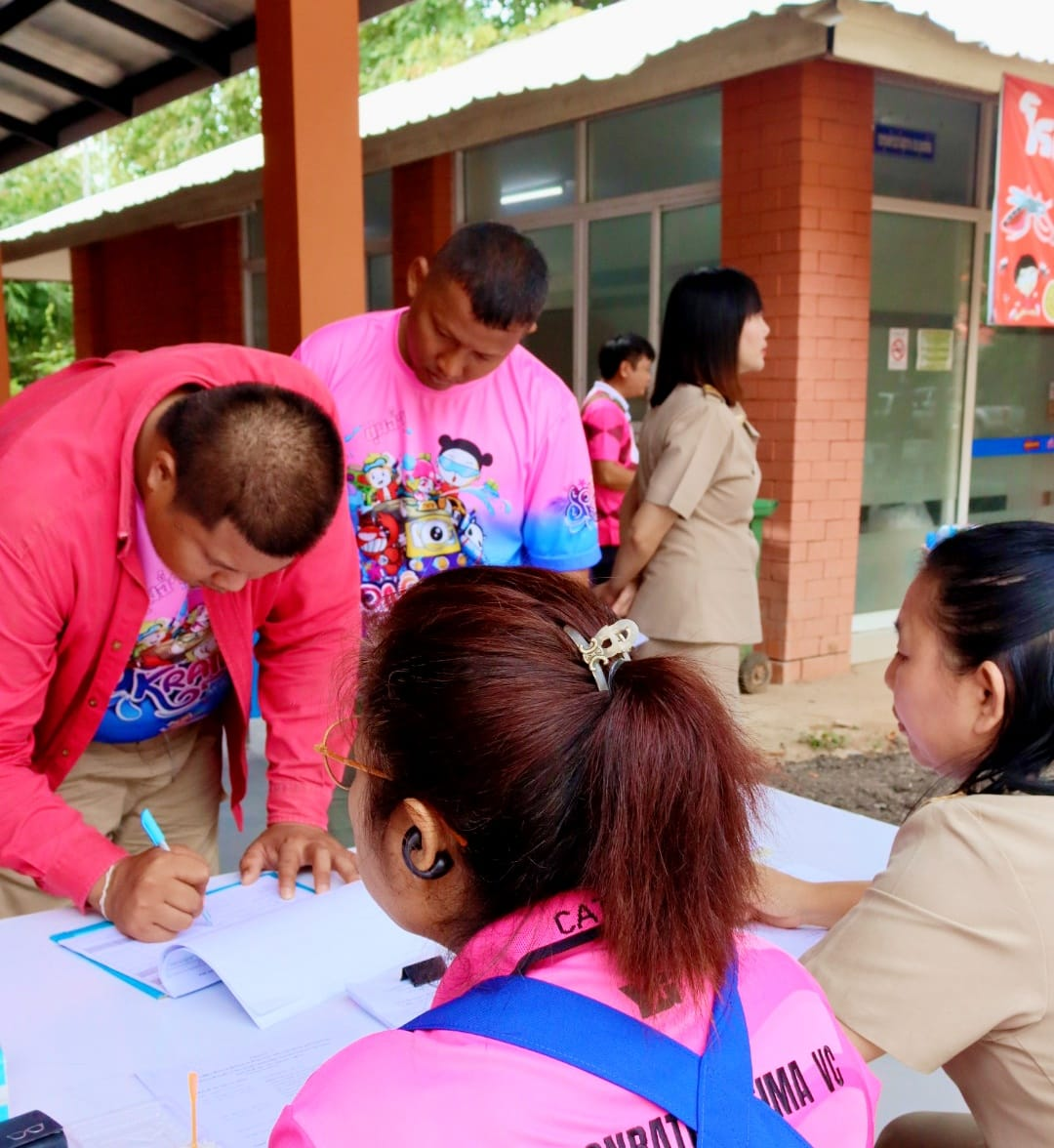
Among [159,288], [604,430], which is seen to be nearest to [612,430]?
[604,430]

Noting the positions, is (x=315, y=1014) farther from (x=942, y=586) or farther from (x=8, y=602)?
(x=942, y=586)

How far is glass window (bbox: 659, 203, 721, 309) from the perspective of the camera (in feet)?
18.3

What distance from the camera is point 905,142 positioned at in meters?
5.52

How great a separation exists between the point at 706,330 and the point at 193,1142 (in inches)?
92.2

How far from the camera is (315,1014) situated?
133 cm

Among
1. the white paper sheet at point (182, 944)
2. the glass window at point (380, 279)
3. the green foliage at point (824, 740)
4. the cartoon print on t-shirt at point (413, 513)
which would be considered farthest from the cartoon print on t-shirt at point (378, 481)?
the glass window at point (380, 279)

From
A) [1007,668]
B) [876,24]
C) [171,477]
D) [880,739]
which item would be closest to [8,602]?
[171,477]

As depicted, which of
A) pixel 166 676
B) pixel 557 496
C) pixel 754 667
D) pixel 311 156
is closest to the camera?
pixel 166 676

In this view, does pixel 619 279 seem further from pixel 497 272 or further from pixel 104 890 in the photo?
pixel 104 890

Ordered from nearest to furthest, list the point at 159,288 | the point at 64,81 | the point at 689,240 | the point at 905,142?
1. the point at 64,81
2. the point at 905,142
3. the point at 689,240
4. the point at 159,288

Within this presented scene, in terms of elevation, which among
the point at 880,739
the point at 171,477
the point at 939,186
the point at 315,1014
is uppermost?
the point at 939,186

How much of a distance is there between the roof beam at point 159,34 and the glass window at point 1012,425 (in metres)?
4.09

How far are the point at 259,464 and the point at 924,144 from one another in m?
5.14

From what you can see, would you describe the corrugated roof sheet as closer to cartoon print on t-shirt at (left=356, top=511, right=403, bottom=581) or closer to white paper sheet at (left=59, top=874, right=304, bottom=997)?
cartoon print on t-shirt at (left=356, top=511, right=403, bottom=581)
